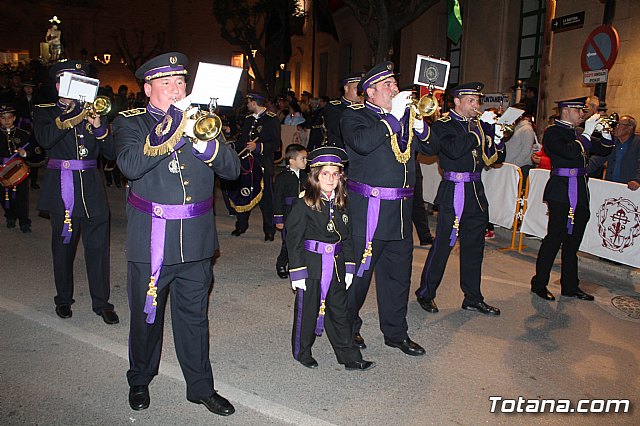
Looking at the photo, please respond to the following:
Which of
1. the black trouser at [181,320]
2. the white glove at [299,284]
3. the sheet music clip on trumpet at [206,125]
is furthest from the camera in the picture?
the white glove at [299,284]

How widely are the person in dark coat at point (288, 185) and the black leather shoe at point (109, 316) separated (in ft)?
6.90

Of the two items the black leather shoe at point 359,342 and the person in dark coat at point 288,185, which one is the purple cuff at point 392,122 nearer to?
the black leather shoe at point 359,342

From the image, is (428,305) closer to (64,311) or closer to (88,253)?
(88,253)

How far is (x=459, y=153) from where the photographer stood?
571 cm

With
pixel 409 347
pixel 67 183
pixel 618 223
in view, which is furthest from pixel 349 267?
pixel 618 223

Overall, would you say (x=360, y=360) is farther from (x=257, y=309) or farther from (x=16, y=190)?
(x=16, y=190)

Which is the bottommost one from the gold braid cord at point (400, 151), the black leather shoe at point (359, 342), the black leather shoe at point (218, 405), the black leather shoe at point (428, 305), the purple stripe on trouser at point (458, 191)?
the black leather shoe at point (218, 405)

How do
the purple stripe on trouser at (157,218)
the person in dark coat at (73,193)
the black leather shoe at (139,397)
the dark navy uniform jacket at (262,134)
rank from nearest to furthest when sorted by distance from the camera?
the purple stripe on trouser at (157,218), the black leather shoe at (139,397), the person in dark coat at (73,193), the dark navy uniform jacket at (262,134)

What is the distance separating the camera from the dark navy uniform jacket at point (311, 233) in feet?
15.1

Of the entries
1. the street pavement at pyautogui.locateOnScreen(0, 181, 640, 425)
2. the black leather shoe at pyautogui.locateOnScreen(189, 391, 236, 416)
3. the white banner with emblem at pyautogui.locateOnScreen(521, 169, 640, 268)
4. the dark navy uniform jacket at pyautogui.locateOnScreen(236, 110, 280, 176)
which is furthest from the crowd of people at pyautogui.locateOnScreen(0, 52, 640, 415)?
the dark navy uniform jacket at pyautogui.locateOnScreen(236, 110, 280, 176)

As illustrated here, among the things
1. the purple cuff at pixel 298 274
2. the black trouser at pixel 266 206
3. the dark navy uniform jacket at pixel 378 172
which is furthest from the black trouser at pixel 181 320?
the black trouser at pixel 266 206

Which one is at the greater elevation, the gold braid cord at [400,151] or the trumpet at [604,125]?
the trumpet at [604,125]

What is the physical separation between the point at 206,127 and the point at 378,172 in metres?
1.93

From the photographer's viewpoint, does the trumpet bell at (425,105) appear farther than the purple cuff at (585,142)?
No
